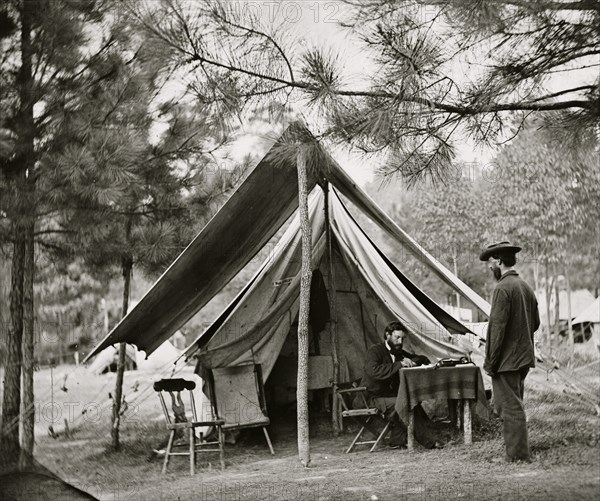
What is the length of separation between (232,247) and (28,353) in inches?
75.9

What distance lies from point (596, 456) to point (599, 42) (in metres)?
2.48

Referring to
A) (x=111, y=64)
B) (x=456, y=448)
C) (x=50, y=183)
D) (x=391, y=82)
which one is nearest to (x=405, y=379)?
(x=456, y=448)

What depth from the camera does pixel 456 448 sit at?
518cm

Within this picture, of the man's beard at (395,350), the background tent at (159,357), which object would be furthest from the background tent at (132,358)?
the man's beard at (395,350)

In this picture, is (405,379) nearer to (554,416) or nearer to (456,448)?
(456,448)

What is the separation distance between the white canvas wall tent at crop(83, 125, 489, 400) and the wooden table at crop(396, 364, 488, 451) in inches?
30.6

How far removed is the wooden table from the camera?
17.2 feet

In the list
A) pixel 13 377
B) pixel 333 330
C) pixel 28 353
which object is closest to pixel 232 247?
pixel 333 330

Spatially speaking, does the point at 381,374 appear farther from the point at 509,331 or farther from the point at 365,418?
the point at 509,331

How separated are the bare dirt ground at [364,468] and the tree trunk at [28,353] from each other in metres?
0.34

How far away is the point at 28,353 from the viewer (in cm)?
555

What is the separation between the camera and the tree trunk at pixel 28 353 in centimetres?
542

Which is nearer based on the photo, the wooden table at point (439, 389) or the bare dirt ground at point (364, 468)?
the bare dirt ground at point (364, 468)

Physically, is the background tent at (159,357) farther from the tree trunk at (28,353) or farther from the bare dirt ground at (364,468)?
Result: the tree trunk at (28,353)
